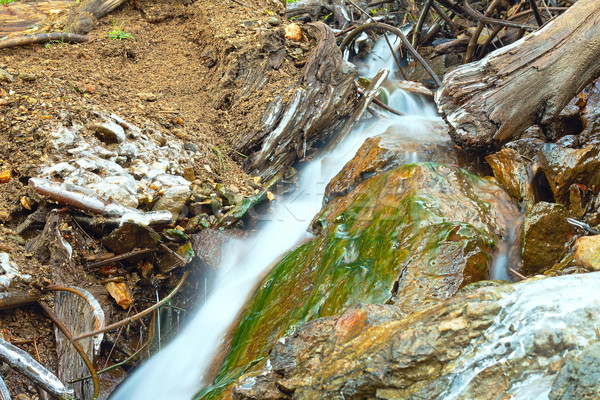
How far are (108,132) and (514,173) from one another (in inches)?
135

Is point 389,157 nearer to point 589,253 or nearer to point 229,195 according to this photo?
point 229,195

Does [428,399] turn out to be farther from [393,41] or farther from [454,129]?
[393,41]

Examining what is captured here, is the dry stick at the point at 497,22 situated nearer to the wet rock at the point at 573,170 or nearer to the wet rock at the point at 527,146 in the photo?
the wet rock at the point at 527,146

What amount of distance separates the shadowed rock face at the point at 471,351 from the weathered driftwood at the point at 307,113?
124 inches

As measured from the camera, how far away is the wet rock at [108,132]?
4.14 meters

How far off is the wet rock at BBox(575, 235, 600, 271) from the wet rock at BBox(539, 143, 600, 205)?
0.92 meters

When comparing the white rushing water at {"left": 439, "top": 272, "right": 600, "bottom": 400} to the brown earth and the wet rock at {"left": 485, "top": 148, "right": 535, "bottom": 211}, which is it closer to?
the wet rock at {"left": 485, "top": 148, "right": 535, "bottom": 211}

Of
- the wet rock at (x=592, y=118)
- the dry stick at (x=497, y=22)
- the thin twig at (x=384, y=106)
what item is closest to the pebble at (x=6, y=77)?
the thin twig at (x=384, y=106)

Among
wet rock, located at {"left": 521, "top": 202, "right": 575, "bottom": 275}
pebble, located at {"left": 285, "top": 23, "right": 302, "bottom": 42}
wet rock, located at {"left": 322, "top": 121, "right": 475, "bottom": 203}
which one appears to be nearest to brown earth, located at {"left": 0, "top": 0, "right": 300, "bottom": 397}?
pebble, located at {"left": 285, "top": 23, "right": 302, "bottom": 42}

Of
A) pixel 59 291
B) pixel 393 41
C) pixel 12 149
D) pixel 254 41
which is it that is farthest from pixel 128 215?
pixel 393 41

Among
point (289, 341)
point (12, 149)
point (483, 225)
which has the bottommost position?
point (483, 225)

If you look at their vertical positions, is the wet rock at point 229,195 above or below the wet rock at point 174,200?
below

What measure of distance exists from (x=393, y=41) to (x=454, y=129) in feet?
16.0

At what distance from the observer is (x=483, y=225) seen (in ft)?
10.7
